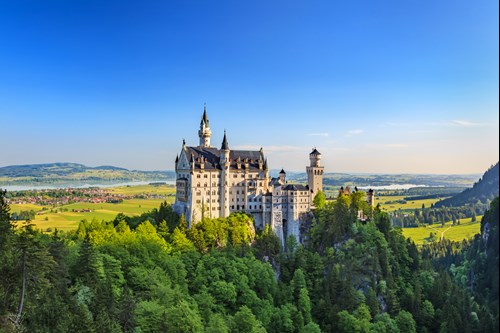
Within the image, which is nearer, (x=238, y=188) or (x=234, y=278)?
(x=234, y=278)

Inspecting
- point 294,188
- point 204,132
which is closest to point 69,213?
point 204,132

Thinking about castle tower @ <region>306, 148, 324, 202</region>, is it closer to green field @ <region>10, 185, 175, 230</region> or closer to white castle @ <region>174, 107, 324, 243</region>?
white castle @ <region>174, 107, 324, 243</region>

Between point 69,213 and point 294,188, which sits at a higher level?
point 294,188

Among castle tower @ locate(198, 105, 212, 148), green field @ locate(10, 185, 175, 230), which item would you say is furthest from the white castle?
green field @ locate(10, 185, 175, 230)

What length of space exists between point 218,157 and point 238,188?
778 cm

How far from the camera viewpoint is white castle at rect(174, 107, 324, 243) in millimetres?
88688

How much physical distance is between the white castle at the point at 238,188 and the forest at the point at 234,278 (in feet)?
9.78

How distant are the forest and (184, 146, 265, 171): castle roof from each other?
11164 millimetres

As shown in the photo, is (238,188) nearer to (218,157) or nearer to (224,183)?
(224,183)

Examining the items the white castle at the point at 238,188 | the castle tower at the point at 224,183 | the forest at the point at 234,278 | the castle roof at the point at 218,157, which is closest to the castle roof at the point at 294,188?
the white castle at the point at 238,188

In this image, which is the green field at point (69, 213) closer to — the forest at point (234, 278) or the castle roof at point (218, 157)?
the castle roof at point (218, 157)

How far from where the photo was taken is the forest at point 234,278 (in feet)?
139

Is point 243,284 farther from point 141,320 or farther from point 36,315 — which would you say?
point 36,315

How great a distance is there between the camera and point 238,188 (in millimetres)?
94812
